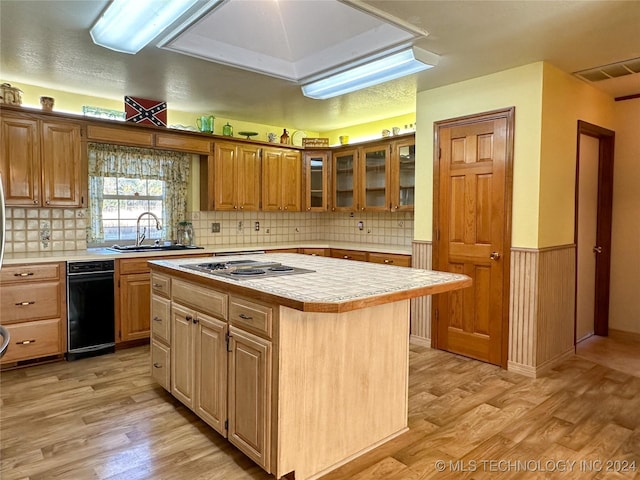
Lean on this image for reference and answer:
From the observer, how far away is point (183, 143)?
463 centimetres

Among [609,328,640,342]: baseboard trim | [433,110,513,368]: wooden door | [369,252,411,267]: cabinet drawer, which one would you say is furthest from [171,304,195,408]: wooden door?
[609,328,640,342]: baseboard trim

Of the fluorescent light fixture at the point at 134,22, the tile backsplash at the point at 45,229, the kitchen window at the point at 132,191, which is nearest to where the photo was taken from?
the fluorescent light fixture at the point at 134,22

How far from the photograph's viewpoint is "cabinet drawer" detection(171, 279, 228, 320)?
231 centimetres

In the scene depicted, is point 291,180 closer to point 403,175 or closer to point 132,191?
point 403,175

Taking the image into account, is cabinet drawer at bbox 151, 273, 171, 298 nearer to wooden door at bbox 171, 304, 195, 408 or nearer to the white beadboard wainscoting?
wooden door at bbox 171, 304, 195, 408

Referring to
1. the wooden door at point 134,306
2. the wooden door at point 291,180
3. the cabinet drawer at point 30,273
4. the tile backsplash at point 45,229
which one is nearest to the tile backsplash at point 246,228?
the tile backsplash at point 45,229

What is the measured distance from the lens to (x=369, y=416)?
235 cm

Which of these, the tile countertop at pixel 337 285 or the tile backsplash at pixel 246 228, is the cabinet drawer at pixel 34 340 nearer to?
the tile backsplash at pixel 246 228

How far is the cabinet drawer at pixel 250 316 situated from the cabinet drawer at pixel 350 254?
283 cm

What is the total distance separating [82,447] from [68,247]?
2.42 meters

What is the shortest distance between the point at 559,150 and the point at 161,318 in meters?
3.34

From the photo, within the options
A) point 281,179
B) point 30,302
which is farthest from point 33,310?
point 281,179

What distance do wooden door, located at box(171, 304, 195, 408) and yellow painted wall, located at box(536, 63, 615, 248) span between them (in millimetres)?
2694

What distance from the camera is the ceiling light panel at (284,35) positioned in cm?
284
